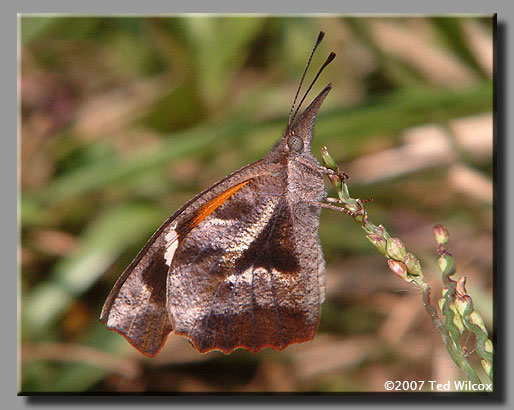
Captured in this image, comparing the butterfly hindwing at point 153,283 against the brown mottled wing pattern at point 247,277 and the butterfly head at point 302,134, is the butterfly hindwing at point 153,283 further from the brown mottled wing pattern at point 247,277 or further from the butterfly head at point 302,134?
the butterfly head at point 302,134

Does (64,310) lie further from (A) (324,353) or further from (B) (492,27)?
(B) (492,27)

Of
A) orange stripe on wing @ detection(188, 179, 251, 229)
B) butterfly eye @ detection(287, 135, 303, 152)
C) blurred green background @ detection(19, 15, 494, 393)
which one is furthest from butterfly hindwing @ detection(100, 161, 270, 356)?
blurred green background @ detection(19, 15, 494, 393)

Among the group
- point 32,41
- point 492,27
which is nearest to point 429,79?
point 492,27

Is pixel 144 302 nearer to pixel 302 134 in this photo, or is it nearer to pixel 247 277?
pixel 247 277

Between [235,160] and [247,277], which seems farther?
[235,160]

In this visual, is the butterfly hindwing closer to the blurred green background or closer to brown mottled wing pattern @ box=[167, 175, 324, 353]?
brown mottled wing pattern @ box=[167, 175, 324, 353]

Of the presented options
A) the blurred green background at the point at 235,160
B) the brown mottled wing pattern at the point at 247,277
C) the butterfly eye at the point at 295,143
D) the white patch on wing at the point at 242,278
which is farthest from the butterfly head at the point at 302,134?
the blurred green background at the point at 235,160

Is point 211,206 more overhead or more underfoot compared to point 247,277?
more overhead

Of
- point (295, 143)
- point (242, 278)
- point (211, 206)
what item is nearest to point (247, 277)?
point (242, 278)
